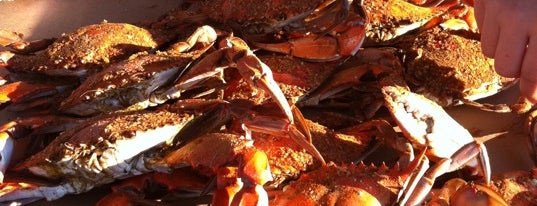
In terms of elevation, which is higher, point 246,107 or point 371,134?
point 246,107

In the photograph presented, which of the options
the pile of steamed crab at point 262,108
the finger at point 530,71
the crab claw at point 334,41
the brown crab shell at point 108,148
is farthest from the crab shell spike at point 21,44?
the finger at point 530,71

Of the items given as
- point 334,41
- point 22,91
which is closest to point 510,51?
point 334,41

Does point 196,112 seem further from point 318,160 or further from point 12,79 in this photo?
point 12,79

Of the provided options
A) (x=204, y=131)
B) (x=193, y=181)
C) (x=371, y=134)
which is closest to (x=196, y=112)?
(x=204, y=131)

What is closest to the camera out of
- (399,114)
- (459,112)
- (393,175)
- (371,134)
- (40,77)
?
(393,175)

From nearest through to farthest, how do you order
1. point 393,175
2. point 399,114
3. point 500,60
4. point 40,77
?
1. point 500,60
2. point 393,175
3. point 399,114
4. point 40,77

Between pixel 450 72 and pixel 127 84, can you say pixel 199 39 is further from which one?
pixel 450 72
